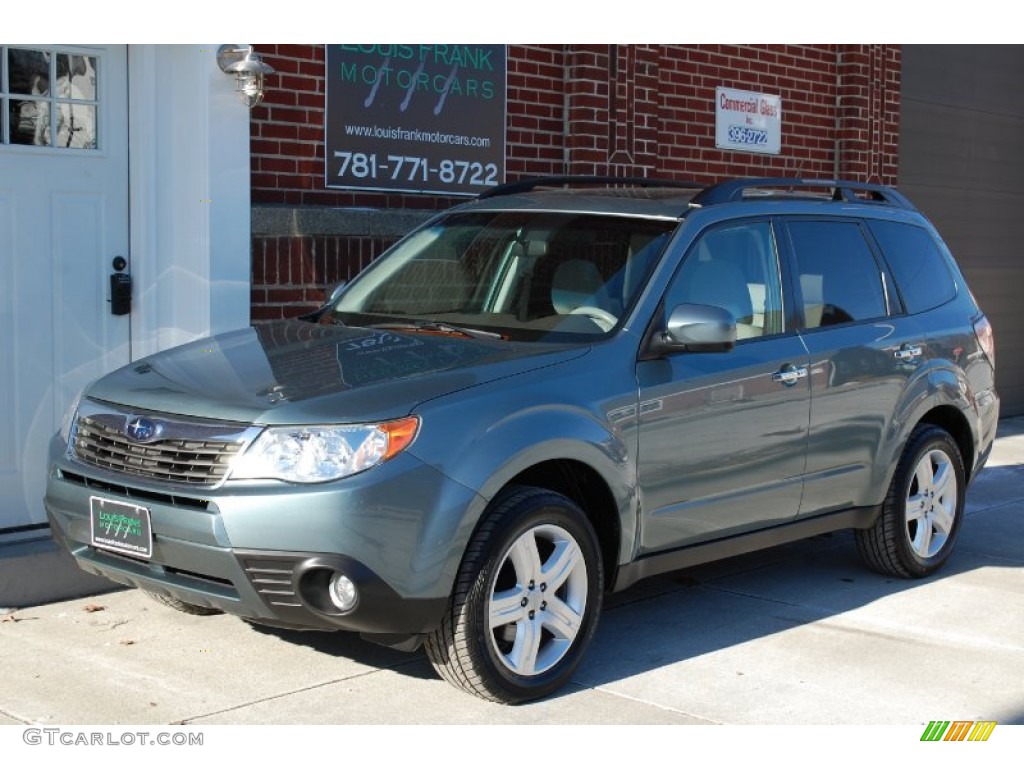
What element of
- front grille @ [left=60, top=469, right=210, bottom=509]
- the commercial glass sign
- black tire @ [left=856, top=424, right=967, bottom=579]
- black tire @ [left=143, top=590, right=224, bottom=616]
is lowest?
black tire @ [left=143, top=590, right=224, bottom=616]

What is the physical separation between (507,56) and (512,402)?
5.08 metres

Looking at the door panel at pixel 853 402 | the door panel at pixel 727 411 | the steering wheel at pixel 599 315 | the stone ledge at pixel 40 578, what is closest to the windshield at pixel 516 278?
the steering wheel at pixel 599 315

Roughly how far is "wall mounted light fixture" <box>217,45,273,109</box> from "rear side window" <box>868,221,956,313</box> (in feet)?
10.7

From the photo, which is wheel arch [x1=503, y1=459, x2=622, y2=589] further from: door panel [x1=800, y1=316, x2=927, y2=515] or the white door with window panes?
the white door with window panes

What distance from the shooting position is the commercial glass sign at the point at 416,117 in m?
8.50

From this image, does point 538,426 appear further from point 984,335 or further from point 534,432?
point 984,335

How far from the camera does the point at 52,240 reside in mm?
7301

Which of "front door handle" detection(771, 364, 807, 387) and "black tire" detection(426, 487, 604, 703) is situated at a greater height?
"front door handle" detection(771, 364, 807, 387)

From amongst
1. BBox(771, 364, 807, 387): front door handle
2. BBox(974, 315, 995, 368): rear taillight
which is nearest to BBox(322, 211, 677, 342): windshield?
BBox(771, 364, 807, 387): front door handle

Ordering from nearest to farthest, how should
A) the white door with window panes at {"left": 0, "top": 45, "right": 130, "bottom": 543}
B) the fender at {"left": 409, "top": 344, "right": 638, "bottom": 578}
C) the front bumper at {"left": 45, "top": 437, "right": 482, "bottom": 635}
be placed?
the front bumper at {"left": 45, "top": 437, "right": 482, "bottom": 635}, the fender at {"left": 409, "top": 344, "right": 638, "bottom": 578}, the white door with window panes at {"left": 0, "top": 45, "right": 130, "bottom": 543}

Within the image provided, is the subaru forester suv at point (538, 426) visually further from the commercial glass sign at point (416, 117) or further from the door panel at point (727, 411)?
the commercial glass sign at point (416, 117)

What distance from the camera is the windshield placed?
5695 millimetres

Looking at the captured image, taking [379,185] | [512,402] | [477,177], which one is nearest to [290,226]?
[379,185]

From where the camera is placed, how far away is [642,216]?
5992 millimetres
